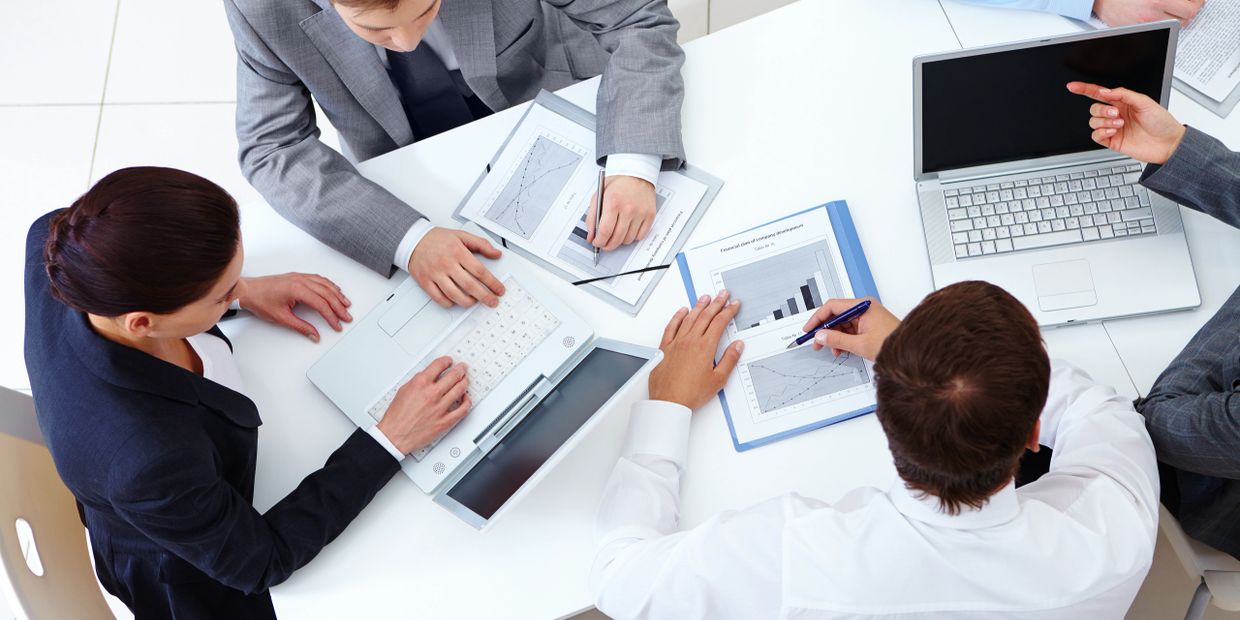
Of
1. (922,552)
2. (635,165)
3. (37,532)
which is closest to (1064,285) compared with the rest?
(922,552)

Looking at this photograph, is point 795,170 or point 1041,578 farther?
point 795,170

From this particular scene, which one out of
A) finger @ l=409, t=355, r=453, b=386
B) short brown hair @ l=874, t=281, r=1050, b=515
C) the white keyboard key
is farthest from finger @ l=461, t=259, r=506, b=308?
the white keyboard key

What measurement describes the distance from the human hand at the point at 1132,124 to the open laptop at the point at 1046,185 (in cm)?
2

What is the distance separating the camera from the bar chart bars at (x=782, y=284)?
1.30m

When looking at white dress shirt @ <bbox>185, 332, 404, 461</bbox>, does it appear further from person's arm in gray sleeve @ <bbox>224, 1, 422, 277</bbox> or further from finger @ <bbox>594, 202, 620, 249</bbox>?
finger @ <bbox>594, 202, 620, 249</bbox>

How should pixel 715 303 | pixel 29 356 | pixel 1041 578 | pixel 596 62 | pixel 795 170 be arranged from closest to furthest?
pixel 1041 578 → pixel 29 356 → pixel 715 303 → pixel 795 170 → pixel 596 62

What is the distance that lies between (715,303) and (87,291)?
2.48 ft

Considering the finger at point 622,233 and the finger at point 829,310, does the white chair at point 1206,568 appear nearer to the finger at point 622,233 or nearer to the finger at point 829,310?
the finger at point 829,310

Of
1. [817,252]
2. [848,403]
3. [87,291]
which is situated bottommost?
[848,403]

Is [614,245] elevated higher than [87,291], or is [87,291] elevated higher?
[87,291]

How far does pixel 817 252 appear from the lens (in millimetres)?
1331

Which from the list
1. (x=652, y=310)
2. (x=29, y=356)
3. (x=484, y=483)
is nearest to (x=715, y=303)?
(x=652, y=310)

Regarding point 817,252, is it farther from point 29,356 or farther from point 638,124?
point 29,356

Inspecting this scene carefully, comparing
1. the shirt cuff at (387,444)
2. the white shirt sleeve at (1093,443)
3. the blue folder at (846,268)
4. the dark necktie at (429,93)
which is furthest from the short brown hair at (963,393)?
the dark necktie at (429,93)
